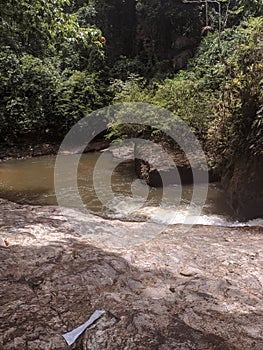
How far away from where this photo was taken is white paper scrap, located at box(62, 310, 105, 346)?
1.59 meters

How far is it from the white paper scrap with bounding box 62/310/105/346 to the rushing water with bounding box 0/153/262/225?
304cm

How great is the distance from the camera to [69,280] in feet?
7.45

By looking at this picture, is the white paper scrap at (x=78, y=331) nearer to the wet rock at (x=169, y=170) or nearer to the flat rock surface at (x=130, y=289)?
the flat rock surface at (x=130, y=289)

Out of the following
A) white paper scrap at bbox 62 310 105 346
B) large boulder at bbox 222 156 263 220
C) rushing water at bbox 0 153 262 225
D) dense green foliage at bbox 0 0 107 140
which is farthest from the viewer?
dense green foliage at bbox 0 0 107 140

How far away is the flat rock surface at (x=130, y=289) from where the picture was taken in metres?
Result: 1.61

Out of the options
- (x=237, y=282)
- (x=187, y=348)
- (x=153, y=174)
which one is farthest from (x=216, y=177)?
(x=187, y=348)

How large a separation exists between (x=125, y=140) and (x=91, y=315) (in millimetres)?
7032

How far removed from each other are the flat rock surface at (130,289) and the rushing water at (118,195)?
47.0 inches

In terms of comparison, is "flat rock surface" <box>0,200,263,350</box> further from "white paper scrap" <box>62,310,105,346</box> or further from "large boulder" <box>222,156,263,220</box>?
"large boulder" <box>222,156,263,220</box>

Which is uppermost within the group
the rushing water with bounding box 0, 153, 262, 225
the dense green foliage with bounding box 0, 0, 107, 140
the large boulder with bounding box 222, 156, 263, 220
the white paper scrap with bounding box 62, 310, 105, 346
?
the dense green foliage with bounding box 0, 0, 107, 140

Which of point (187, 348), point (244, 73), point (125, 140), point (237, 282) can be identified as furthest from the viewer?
point (125, 140)

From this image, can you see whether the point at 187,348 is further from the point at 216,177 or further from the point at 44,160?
the point at 44,160

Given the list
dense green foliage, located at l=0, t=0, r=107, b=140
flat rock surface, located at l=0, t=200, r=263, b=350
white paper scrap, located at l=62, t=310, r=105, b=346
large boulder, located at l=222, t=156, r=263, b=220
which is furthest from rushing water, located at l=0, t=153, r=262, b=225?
dense green foliage, located at l=0, t=0, r=107, b=140

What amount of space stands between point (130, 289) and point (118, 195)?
12.4 feet
